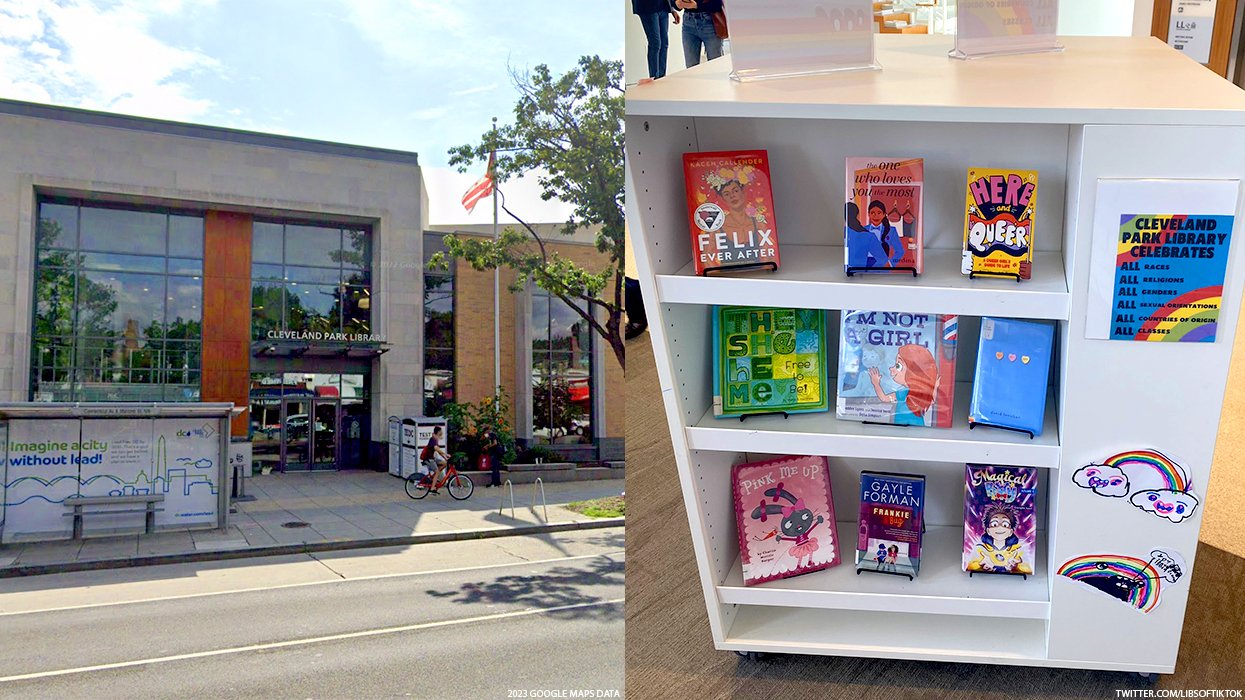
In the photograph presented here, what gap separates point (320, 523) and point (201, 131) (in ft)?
2.10

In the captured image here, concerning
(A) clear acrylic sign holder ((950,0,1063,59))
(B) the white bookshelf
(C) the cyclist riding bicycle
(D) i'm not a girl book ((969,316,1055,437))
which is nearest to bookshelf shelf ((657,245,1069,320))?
(B) the white bookshelf

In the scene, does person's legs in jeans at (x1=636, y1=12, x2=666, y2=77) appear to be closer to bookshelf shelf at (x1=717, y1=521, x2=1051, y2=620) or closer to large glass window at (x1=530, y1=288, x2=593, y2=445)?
large glass window at (x1=530, y1=288, x2=593, y2=445)

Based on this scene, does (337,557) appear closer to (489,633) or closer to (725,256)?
(489,633)

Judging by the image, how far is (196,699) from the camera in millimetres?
1404

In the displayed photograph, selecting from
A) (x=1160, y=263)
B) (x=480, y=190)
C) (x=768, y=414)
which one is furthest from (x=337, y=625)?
(x=1160, y=263)

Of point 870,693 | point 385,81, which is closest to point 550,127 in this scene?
point 385,81

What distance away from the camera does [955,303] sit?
1.70 m

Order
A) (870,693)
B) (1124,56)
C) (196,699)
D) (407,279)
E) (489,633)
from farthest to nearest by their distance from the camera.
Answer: (1124,56)
(870,693)
(489,633)
(407,279)
(196,699)

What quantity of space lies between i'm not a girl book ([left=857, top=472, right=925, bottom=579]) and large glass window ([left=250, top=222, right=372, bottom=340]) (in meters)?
1.15

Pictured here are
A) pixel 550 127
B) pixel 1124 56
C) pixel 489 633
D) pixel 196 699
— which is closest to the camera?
pixel 196 699

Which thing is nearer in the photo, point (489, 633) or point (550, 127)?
point (489, 633)

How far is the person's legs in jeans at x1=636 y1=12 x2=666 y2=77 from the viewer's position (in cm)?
177

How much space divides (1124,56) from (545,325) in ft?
4.85

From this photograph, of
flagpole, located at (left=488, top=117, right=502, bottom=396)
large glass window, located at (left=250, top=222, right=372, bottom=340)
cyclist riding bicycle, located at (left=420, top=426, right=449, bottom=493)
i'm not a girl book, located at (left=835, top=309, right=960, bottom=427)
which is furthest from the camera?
i'm not a girl book, located at (left=835, top=309, right=960, bottom=427)
